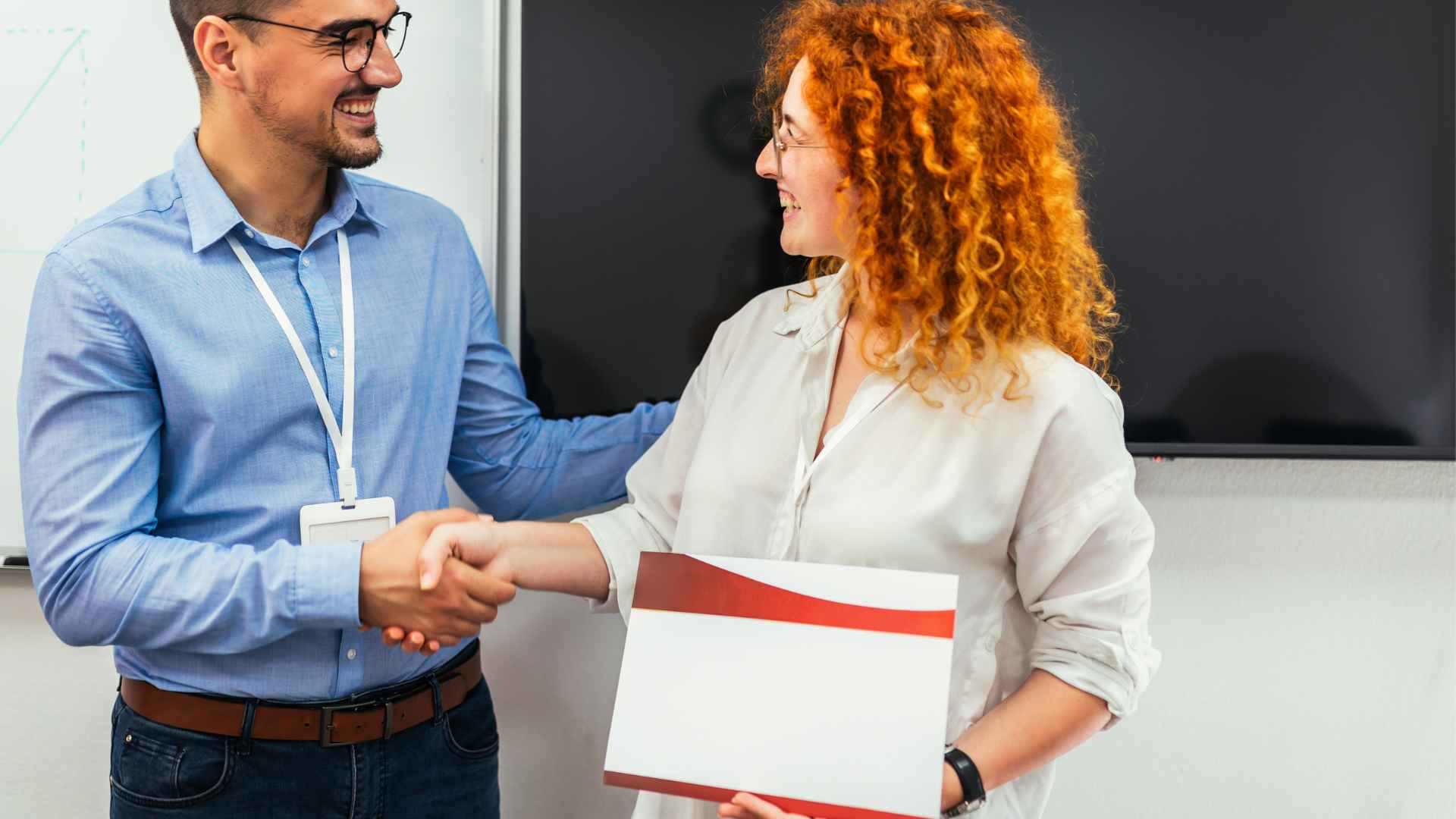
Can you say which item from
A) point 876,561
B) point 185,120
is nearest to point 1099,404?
point 876,561

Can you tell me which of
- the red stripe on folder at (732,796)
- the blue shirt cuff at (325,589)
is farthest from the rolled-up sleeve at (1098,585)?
the blue shirt cuff at (325,589)

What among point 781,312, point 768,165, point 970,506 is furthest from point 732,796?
point 768,165

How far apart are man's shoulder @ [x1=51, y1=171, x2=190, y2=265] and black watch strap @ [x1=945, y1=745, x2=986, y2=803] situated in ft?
3.69

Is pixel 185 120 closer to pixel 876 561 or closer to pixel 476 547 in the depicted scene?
pixel 476 547

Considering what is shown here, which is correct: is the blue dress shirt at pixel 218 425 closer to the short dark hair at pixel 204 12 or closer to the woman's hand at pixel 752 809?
the short dark hair at pixel 204 12

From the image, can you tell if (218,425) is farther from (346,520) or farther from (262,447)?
(346,520)

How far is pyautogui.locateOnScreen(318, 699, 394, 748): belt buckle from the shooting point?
136 cm

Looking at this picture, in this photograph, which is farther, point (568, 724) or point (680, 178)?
point (568, 724)

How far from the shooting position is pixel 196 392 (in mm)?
1273

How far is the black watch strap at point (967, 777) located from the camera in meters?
1.10

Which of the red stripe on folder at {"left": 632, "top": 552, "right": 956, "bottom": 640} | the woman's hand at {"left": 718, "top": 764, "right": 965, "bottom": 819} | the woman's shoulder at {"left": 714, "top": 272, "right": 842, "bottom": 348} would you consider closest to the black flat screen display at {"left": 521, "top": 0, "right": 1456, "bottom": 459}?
the woman's shoulder at {"left": 714, "top": 272, "right": 842, "bottom": 348}

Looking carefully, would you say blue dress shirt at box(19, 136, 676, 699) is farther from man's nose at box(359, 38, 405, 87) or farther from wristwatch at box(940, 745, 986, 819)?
wristwatch at box(940, 745, 986, 819)

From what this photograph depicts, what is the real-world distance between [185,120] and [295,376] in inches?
23.5

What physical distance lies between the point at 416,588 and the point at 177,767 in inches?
15.6
